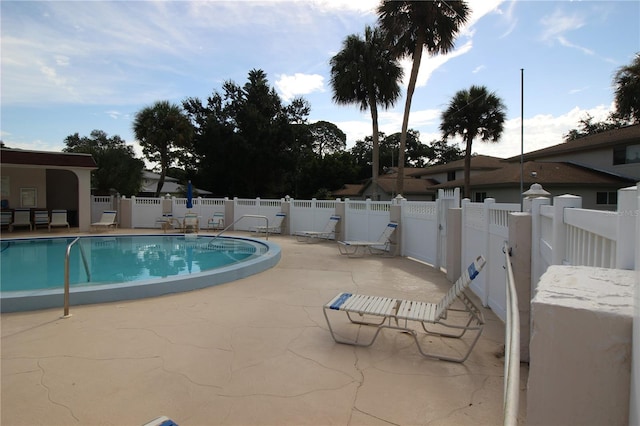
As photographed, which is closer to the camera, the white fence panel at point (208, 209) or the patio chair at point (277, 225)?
the patio chair at point (277, 225)

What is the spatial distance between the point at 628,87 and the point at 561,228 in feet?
87.7

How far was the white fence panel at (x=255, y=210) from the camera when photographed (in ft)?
60.8

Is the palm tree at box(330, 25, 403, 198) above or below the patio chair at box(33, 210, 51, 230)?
above

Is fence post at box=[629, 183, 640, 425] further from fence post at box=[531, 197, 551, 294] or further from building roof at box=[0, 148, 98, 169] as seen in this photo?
building roof at box=[0, 148, 98, 169]

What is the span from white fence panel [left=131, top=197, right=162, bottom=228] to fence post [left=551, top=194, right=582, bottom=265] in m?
20.7

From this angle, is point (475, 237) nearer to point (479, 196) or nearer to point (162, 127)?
point (479, 196)

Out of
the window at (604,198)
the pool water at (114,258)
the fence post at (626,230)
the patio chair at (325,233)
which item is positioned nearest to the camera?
the fence post at (626,230)

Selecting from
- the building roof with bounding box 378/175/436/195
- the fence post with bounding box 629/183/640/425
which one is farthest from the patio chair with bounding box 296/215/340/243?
the building roof with bounding box 378/175/436/195

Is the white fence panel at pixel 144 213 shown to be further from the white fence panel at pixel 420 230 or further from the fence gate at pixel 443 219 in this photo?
the fence gate at pixel 443 219

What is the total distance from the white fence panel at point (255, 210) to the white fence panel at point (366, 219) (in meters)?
4.60

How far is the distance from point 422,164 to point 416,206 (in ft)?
170

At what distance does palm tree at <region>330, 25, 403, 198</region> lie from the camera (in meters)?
24.5

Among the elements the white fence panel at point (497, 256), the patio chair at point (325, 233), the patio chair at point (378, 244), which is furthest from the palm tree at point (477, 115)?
the white fence panel at point (497, 256)

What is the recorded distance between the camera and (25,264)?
434 inches
